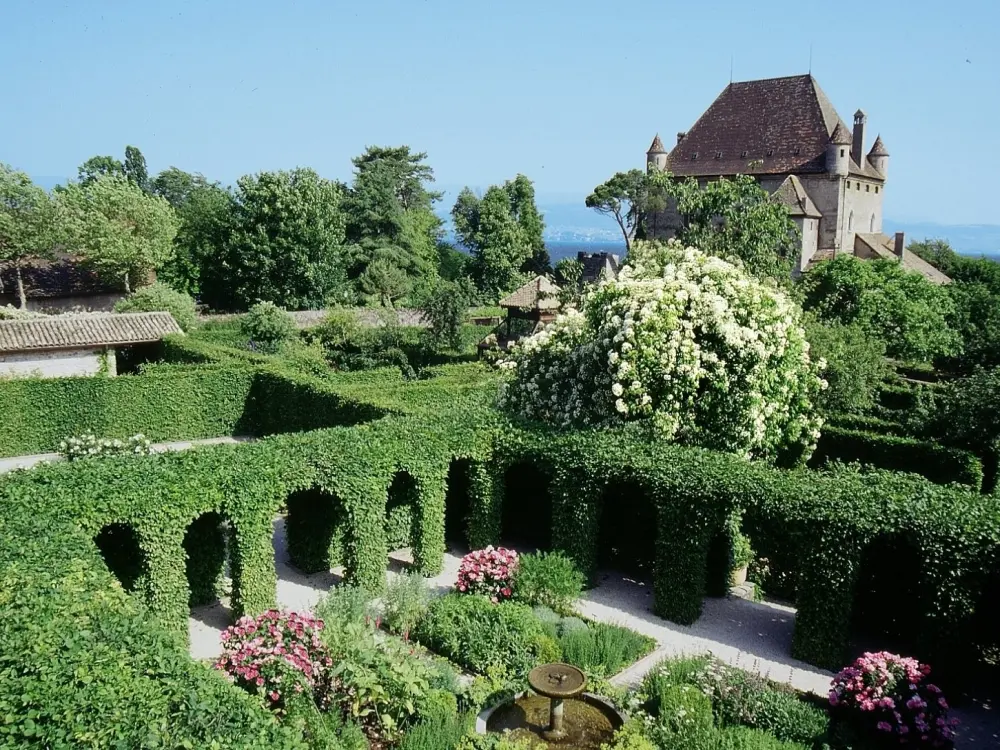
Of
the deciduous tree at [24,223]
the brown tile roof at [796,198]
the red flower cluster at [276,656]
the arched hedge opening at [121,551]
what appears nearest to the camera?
the red flower cluster at [276,656]

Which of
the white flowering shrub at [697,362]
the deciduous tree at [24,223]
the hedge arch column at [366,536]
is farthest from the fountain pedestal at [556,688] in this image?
the deciduous tree at [24,223]

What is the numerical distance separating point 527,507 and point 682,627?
4.62m

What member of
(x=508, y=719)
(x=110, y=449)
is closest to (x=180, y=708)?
(x=508, y=719)

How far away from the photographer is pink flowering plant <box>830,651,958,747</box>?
9.84m

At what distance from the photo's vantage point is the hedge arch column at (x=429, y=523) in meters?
15.3

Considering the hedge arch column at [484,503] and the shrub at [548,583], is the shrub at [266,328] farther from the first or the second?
the shrub at [548,583]

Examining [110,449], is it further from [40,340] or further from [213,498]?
[40,340]

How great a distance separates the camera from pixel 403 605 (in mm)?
12930

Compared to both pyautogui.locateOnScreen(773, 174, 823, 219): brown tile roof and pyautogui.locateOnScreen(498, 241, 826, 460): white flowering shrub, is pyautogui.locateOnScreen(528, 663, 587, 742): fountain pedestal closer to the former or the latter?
pyautogui.locateOnScreen(498, 241, 826, 460): white flowering shrub

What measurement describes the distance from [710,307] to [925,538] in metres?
6.01

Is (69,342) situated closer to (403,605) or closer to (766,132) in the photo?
(403,605)

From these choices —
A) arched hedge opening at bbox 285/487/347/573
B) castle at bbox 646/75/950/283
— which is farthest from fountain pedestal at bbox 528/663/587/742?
castle at bbox 646/75/950/283

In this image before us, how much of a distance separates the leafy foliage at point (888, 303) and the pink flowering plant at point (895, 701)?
23.1 meters

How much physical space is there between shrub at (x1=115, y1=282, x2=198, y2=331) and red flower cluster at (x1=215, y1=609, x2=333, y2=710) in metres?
31.5
